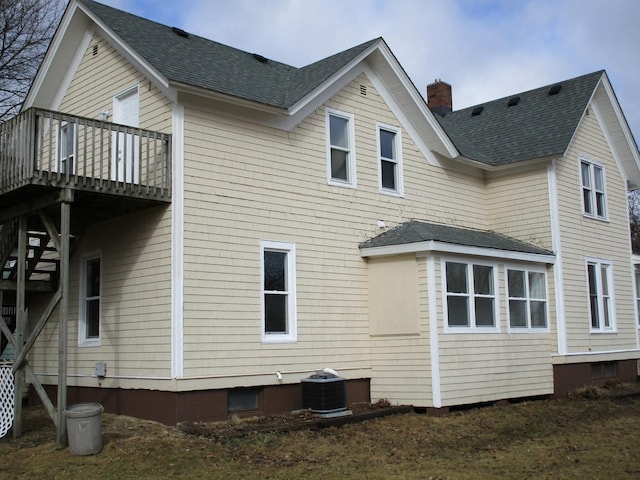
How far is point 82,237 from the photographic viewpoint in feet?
50.6

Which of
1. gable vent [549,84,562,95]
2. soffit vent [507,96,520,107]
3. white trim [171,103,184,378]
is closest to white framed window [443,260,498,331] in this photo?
white trim [171,103,184,378]

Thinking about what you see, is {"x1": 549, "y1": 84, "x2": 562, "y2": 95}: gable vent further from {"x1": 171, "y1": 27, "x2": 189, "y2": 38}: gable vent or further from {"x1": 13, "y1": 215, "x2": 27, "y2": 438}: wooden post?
{"x1": 13, "y1": 215, "x2": 27, "y2": 438}: wooden post

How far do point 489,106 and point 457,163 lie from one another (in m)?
5.55

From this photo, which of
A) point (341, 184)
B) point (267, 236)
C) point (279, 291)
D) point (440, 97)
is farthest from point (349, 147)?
point (440, 97)

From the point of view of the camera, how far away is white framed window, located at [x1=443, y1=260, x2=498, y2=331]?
1560 cm

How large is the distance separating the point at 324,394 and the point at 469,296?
13.5ft

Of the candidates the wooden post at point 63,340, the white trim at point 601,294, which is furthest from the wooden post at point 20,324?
the white trim at point 601,294

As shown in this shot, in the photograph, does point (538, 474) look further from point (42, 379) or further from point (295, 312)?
point (42, 379)

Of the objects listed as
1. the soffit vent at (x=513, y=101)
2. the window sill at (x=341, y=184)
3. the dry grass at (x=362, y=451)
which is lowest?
the dry grass at (x=362, y=451)

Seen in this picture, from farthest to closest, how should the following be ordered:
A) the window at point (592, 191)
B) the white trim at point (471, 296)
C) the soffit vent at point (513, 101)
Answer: the soffit vent at point (513, 101), the window at point (592, 191), the white trim at point (471, 296)

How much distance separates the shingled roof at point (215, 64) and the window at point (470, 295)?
16.2 ft

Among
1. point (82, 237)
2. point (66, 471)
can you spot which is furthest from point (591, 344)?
point (66, 471)

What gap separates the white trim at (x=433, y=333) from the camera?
14727 millimetres

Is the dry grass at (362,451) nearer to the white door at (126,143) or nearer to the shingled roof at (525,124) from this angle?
the white door at (126,143)
